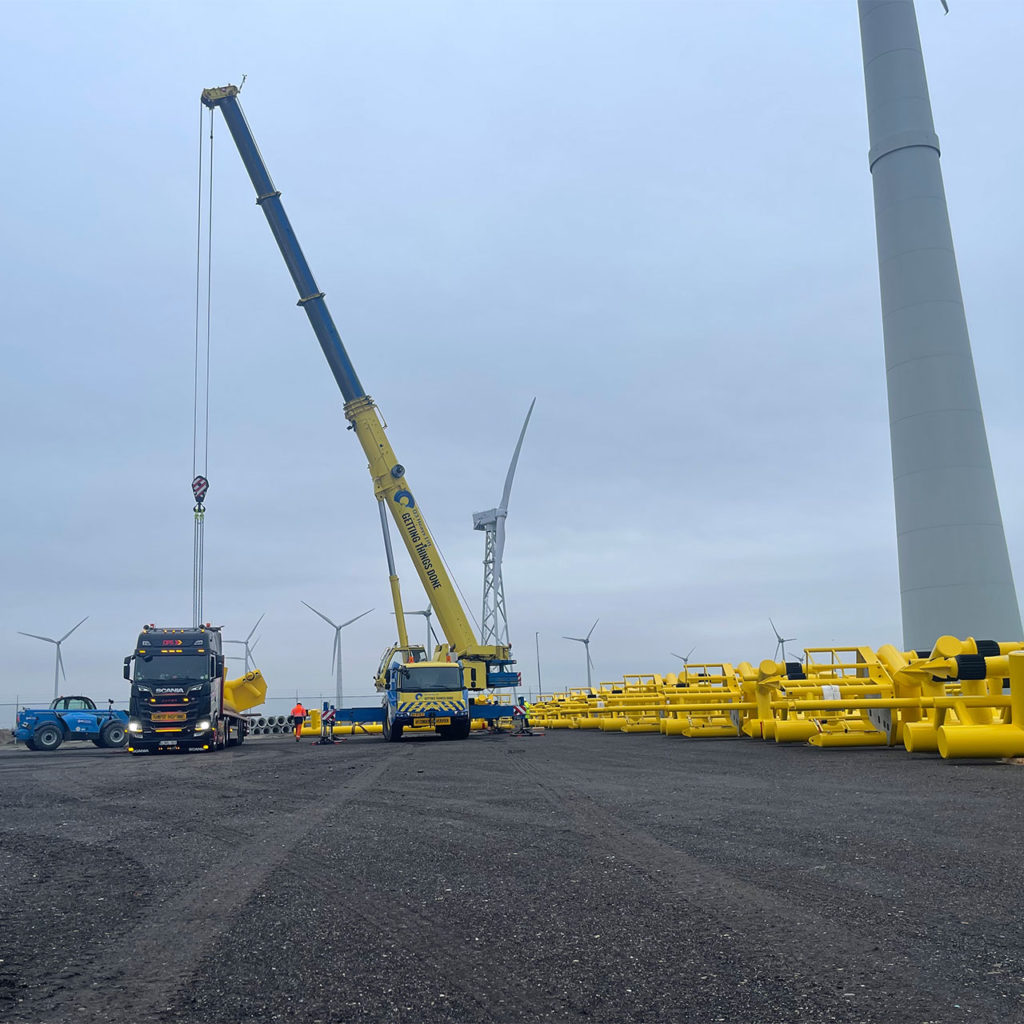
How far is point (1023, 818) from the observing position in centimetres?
786

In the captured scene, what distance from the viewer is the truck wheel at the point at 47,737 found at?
32406 millimetres

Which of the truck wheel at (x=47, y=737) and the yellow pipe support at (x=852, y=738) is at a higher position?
the truck wheel at (x=47, y=737)

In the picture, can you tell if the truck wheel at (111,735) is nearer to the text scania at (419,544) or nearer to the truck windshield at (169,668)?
the truck windshield at (169,668)

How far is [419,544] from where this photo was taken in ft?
102

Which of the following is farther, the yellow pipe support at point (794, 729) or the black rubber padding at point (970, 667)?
the yellow pipe support at point (794, 729)

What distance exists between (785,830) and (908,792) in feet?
9.85

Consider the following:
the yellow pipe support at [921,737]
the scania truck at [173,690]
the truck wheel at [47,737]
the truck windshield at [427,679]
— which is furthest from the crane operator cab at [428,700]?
the yellow pipe support at [921,737]

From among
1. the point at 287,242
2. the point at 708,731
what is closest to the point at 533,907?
the point at 708,731

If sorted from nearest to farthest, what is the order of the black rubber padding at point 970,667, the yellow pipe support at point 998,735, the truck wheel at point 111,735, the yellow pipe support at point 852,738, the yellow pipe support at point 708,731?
the yellow pipe support at point 998,735 < the black rubber padding at point 970,667 < the yellow pipe support at point 852,738 < the yellow pipe support at point 708,731 < the truck wheel at point 111,735

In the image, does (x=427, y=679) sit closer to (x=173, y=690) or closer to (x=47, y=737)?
(x=173, y=690)

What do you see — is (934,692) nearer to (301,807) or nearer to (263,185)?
(301,807)

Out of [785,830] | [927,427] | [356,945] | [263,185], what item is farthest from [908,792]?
[263,185]

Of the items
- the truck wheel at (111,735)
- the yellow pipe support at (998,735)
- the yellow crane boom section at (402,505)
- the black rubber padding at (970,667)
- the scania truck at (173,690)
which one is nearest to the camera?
the yellow pipe support at (998,735)

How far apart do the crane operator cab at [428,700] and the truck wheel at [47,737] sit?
1278 centimetres
